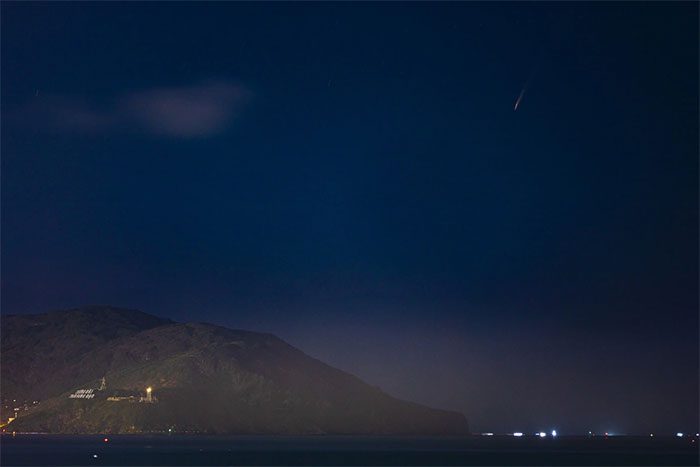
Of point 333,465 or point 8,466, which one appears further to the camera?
point 333,465

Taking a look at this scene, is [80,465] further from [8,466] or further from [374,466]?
[374,466]

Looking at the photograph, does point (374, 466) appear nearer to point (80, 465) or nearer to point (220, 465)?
point (220, 465)

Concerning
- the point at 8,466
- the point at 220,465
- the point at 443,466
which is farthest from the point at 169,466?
the point at 443,466

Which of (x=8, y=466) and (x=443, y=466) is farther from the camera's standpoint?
(x=443, y=466)

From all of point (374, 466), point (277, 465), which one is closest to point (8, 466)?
point (277, 465)

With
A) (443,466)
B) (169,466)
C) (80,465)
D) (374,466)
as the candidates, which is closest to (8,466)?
(80,465)

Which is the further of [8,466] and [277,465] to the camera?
[277,465]

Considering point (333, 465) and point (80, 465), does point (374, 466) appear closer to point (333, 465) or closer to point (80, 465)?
point (333, 465)
